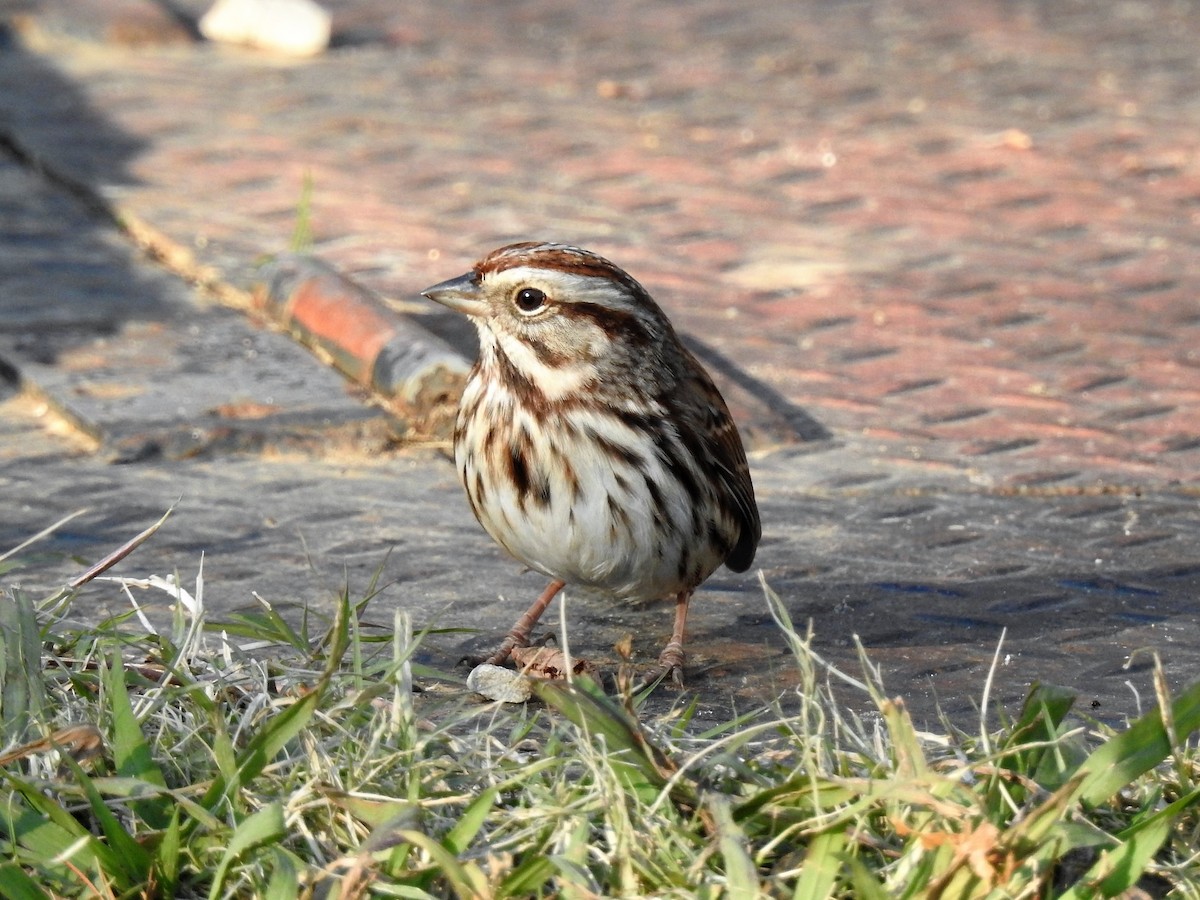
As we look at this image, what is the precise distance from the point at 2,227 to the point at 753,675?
4.46 m

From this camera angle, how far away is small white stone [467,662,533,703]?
3.69 m

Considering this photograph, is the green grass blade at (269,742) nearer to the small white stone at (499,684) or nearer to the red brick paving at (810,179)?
the small white stone at (499,684)

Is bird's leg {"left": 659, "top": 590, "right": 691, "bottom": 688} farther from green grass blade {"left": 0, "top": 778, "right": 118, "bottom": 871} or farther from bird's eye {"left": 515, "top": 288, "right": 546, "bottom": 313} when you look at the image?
green grass blade {"left": 0, "top": 778, "right": 118, "bottom": 871}

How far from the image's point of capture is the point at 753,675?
163 inches

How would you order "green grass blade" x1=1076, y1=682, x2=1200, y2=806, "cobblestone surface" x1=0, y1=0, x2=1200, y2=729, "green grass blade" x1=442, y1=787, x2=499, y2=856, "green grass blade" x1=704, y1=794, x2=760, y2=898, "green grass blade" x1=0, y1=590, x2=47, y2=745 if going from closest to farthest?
"green grass blade" x1=704, y1=794, x2=760, y2=898
"green grass blade" x1=442, y1=787, x2=499, y2=856
"green grass blade" x1=1076, y1=682, x2=1200, y2=806
"green grass blade" x1=0, y1=590, x2=47, y2=745
"cobblestone surface" x1=0, y1=0, x2=1200, y2=729

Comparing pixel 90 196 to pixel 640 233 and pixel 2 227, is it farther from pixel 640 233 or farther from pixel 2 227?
pixel 640 233

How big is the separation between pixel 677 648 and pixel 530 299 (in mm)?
851

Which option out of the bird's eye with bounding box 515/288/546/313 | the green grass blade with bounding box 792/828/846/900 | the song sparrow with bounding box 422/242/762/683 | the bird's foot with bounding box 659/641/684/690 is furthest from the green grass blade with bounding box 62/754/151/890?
the bird's eye with bounding box 515/288/546/313

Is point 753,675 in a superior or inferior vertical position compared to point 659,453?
inferior

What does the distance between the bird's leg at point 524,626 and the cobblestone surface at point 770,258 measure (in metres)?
0.15

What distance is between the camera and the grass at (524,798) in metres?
2.94

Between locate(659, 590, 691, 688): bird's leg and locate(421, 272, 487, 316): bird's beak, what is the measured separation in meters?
0.80

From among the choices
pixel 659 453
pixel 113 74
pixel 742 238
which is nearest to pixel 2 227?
pixel 113 74

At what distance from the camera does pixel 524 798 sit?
3.19 metres
